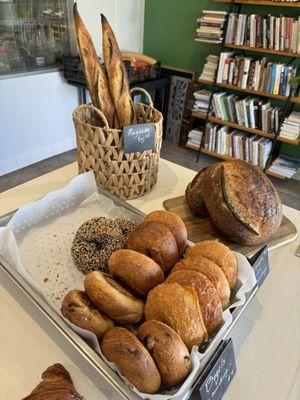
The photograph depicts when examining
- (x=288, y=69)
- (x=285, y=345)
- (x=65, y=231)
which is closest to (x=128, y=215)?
(x=65, y=231)

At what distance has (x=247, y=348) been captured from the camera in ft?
2.09

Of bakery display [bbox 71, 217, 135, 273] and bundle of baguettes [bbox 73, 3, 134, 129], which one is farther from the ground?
bundle of baguettes [bbox 73, 3, 134, 129]

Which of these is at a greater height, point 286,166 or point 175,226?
point 175,226

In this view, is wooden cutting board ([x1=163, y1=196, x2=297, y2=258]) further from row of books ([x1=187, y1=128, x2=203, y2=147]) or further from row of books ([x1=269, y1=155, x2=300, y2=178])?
row of books ([x1=187, y1=128, x2=203, y2=147])

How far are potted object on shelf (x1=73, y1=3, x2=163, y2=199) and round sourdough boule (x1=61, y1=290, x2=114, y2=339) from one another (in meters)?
0.50

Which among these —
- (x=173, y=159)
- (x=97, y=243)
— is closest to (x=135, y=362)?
(x=97, y=243)

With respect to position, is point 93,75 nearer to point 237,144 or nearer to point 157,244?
point 157,244

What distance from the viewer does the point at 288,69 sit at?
236 cm

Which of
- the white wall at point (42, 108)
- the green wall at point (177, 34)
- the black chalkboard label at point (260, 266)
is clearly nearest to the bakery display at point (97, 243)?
the black chalkboard label at point (260, 266)

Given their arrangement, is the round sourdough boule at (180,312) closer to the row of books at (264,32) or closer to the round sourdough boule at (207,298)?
the round sourdough boule at (207,298)

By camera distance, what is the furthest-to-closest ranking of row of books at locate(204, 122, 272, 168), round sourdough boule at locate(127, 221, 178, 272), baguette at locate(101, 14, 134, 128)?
row of books at locate(204, 122, 272, 168), baguette at locate(101, 14, 134, 128), round sourdough boule at locate(127, 221, 178, 272)

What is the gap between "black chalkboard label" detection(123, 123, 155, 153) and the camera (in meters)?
0.91

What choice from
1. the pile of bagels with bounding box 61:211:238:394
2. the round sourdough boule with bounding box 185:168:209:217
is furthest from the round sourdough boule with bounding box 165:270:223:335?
the round sourdough boule with bounding box 185:168:209:217

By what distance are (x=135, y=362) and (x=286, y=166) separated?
8.75ft
